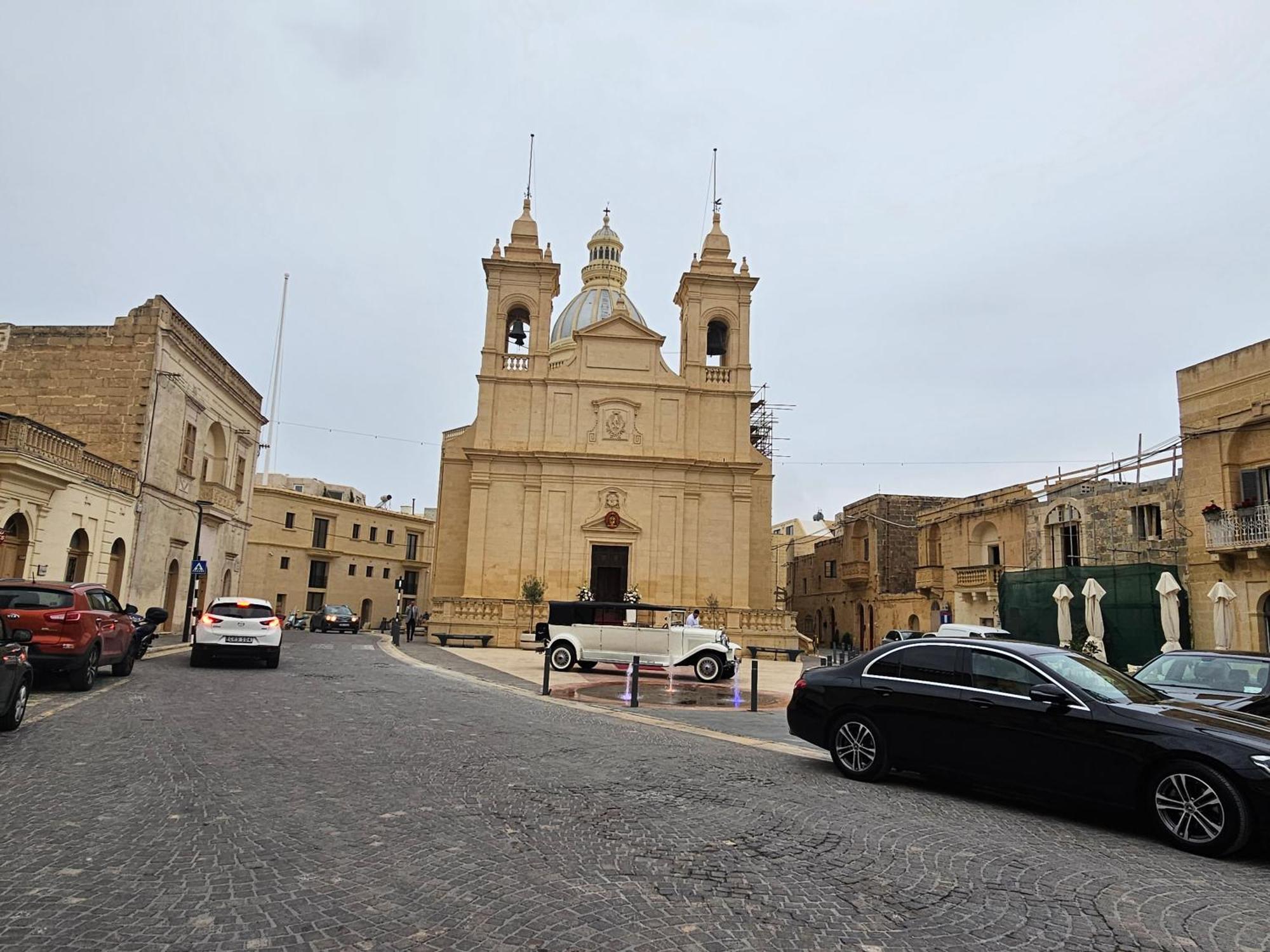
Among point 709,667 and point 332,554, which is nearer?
point 709,667

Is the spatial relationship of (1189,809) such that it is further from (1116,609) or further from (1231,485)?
(1116,609)

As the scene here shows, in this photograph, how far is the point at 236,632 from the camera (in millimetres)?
16594

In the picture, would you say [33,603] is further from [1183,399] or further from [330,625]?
[330,625]

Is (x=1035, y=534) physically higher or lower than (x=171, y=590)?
higher

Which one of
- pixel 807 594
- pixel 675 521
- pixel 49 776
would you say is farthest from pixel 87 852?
pixel 807 594

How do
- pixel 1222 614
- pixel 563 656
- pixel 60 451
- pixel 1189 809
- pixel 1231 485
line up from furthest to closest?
pixel 1231 485 → pixel 563 656 → pixel 60 451 → pixel 1222 614 → pixel 1189 809

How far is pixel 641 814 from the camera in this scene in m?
5.96

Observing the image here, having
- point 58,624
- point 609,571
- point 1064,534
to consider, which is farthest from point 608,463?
point 58,624

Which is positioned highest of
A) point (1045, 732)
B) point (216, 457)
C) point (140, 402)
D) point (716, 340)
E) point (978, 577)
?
point (716, 340)

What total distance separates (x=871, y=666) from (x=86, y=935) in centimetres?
609

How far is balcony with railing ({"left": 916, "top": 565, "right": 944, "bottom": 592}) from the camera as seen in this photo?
1352 inches

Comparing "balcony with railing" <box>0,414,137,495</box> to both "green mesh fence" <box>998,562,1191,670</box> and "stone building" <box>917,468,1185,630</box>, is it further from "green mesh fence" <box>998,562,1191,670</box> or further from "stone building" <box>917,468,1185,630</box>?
"stone building" <box>917,468,1185,630</box>

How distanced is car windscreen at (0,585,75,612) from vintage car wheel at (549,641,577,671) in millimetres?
10276

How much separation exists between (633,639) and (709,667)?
184cm
